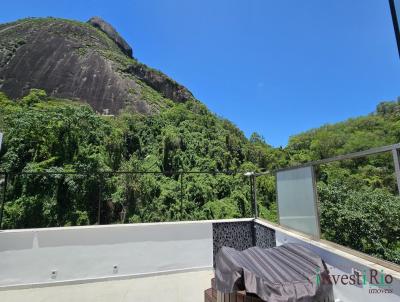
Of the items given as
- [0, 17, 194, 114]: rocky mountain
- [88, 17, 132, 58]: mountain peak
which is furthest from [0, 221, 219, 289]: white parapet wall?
[88, 17, 132, 58]: mountain peak

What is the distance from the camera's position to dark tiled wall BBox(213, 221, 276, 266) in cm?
397

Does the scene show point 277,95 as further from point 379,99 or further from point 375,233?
point 379,99

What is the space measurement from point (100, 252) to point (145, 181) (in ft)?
19.8

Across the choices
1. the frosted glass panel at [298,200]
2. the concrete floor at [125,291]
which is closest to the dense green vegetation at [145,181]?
the concrete floor at [125,291]

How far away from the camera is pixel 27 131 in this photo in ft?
30.7

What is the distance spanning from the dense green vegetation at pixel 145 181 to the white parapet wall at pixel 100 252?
340 cm

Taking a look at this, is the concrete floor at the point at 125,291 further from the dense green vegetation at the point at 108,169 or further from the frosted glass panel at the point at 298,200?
the dense green vegetation at the point at 108,169

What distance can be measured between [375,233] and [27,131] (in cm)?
1511

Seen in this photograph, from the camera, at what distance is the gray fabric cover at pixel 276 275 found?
1693 mm

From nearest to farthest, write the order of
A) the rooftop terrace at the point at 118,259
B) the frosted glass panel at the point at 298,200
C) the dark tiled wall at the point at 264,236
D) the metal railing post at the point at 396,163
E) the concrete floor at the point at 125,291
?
the metal railing post at the point at 396,163, the frosted glass panel at the point at 298,200, the concrete floor at the point at 125,291, the rooftop terrace at the point at 118,259, the dark tiled wall at the point at 264,236

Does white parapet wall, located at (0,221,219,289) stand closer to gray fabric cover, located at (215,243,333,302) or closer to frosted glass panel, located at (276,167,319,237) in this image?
frosted glass panel, located at (276,167,319,237)

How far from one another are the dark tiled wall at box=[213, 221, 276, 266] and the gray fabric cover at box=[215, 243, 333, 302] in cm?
170

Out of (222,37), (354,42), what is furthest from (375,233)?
(222,37)

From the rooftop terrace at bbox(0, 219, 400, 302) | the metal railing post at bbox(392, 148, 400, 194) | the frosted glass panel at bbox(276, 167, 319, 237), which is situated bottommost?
the rooftop terrace at bbox(0, 219, 400, 302)
